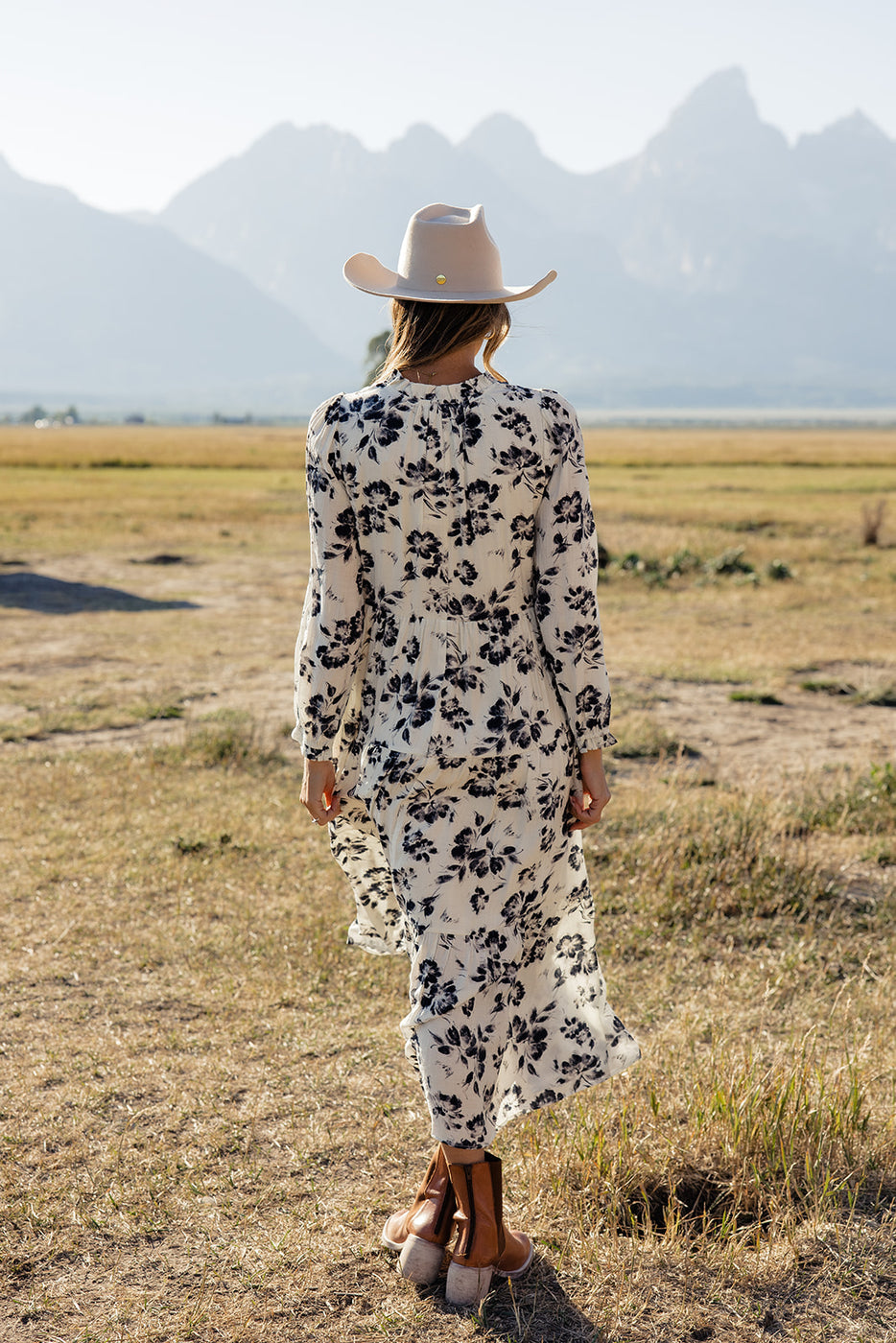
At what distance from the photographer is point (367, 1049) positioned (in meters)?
4.00

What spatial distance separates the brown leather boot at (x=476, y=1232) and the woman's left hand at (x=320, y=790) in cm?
87

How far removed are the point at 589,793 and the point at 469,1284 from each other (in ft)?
3.89

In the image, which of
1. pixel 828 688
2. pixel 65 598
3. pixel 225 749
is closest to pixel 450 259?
pixel 225 749

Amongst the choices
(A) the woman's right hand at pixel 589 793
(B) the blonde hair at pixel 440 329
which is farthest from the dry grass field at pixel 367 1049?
(B) the blonde hair at pixel 440 329

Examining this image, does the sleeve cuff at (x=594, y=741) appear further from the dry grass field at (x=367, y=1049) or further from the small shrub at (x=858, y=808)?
the small shrub at (x=858, y=808)

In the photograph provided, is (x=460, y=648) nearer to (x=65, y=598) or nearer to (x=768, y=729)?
(x=768, y=729)

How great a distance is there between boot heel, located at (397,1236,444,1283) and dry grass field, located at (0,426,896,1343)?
1.6 inches

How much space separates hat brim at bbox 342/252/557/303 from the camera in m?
2.45

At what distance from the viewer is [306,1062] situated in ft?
12.8

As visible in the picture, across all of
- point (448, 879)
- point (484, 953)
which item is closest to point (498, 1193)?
point (484, 953)

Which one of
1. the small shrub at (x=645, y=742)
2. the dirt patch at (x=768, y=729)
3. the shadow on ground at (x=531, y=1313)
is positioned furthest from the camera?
the small shrub at (x=645, y=742)

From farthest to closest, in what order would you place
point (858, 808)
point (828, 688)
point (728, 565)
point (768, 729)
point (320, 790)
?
point (728, 565), point (828, 688), point (768, 729), point (858, 808), point (320, 790)

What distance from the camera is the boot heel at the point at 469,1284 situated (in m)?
2.66

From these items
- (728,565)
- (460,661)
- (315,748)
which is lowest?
(728,565)
